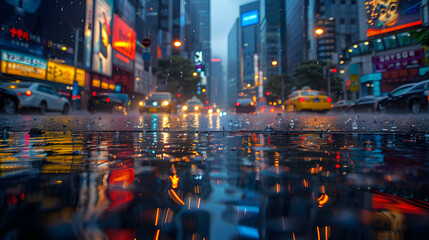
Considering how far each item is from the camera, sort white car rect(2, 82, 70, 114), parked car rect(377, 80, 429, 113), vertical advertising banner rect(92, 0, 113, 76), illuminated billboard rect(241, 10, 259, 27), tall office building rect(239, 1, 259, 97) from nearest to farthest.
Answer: white car rect(2, 82, 70, 114)
parked car rect(377, 80, 429, 113)
vertical advertising banner rect(92, 0, 113, 76)
tall office building rect(239, 1, 259, 97)
illuminated billboard rect(241, 10, 259, 27)

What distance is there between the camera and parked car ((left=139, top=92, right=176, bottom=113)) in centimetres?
1761

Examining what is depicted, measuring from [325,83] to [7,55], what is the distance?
41.3 metres

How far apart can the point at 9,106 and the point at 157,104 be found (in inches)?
304

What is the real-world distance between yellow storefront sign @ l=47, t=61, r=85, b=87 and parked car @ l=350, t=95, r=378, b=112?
24.2 m

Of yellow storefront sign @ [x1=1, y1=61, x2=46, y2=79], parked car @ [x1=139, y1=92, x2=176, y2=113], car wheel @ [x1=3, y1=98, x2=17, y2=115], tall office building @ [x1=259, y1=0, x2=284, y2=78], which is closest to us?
car wheel @ [x1=3, y1=98, x2=17, y2=115]

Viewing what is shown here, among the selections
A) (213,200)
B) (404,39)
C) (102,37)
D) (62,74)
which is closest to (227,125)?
(213,200)

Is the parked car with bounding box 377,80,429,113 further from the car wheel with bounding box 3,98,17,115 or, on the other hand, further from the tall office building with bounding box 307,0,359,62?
the tall office building with bounding box 307,0,359,62

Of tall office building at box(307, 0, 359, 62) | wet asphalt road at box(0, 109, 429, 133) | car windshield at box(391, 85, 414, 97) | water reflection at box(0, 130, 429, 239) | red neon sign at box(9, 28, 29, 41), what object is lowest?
water reflection at box(0, 130, 429, 239)

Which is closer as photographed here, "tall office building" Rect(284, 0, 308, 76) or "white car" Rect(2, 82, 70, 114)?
"white car" Rect(2, 82, 70, 114)

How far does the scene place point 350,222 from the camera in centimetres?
93

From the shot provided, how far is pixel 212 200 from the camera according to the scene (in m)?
1.14

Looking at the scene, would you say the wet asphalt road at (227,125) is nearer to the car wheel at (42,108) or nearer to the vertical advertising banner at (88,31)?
the car wheel at (42,108)

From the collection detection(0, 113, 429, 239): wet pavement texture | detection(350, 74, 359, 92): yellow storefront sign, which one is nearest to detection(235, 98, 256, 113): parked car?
detection(0, 113, 429, 239): wet pavement texture

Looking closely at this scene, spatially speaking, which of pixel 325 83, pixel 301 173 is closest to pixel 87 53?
pixel 301 173
